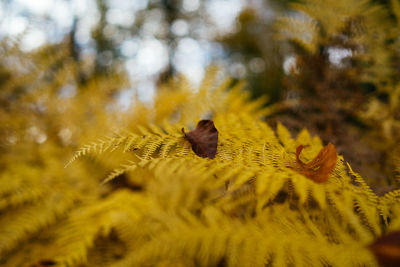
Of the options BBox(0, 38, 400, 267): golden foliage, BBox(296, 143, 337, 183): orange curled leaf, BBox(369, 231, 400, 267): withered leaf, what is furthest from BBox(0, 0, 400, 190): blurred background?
BBox(369, 231, 400, 267): withered leaf

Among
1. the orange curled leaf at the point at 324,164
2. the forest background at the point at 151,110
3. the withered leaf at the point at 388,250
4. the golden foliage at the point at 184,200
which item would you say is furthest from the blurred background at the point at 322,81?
the withered leaf at the point at 388,250

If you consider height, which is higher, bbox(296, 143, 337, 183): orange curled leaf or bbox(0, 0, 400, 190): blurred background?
bbox(0, 0, 400, 190): blurred background

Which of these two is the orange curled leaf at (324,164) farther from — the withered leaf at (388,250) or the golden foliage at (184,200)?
the withered leaf at (388,250)

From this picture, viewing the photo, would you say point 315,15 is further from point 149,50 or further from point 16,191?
point 149,50

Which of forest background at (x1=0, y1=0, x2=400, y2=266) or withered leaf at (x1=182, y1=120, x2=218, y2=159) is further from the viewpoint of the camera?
forest background at (x1=0, y1=0, x2=400, y2=266)

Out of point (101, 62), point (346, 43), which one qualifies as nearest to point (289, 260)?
point (346, 43)

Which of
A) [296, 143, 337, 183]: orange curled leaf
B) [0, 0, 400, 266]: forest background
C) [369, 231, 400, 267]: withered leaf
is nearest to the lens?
[369, 231, 400, 267]: withered leaf

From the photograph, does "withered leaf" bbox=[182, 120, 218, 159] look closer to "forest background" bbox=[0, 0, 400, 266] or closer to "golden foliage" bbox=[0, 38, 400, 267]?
"golden foliage" bbox=[0, 38, 400, 267]
